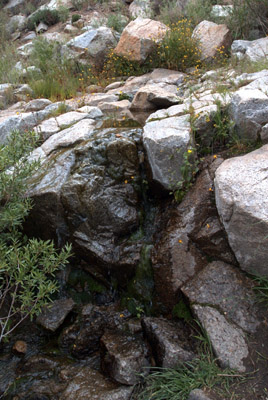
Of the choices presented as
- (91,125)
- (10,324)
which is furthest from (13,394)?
(91,125)

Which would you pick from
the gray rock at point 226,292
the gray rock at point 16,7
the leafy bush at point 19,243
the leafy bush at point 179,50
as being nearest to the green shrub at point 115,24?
the leafy bush at point 179,50

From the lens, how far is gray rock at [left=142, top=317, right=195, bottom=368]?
116 inches

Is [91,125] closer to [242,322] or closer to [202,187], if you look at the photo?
[202,187]

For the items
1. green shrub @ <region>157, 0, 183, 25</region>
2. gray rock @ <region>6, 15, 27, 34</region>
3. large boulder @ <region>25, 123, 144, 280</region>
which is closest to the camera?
large boulder @ <region>25, 123, 144, 280</region>

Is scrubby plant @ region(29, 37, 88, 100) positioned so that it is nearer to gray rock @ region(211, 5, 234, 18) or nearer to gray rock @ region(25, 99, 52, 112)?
gray rock @ region(25, 99, 52, 112)

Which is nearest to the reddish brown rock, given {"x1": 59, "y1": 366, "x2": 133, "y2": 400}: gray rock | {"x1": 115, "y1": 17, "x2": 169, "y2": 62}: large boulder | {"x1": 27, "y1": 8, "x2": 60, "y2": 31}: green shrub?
{"x1": 59, "y1": 366, "x2": 133, "y2": 400}: gray rock

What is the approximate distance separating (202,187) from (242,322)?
1.43 metres

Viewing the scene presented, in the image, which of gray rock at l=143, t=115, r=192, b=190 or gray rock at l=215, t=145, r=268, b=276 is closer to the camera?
gray rock at l=215, t=145, r=268, b=276

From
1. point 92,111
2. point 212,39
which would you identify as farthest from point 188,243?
point 212,39

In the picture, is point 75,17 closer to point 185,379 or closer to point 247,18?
point 247,18

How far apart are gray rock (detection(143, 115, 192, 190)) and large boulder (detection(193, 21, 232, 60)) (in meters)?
4.12

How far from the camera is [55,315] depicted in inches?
145

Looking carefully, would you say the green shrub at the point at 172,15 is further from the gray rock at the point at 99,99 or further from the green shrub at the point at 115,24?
the gray rock at the point at 99,99

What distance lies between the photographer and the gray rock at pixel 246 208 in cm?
293
